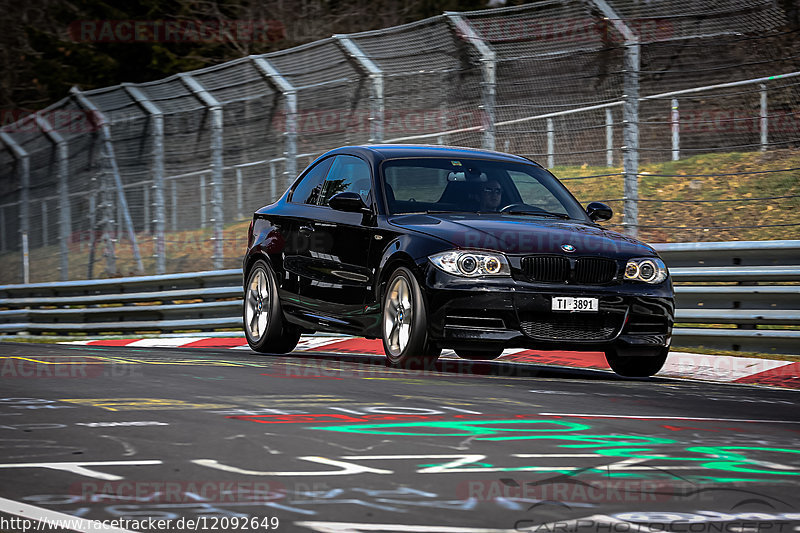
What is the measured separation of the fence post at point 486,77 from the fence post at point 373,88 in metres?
1.25

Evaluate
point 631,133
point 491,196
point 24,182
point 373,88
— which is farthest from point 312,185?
point 24,182

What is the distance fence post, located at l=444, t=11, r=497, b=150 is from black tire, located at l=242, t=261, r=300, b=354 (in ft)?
8.97

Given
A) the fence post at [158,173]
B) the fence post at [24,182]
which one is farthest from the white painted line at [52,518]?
the fence post at [24,182]

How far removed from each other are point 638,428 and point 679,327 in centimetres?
502

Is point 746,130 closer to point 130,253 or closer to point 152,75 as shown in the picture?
point 130,253

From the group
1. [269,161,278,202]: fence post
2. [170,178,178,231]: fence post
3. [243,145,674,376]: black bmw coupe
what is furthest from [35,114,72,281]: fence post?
[243,145,674,376]: black bmw coupe

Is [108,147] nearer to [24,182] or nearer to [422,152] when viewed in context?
[24,182]

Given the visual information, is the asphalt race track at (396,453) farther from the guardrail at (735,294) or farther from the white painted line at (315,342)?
the white painted line at (315,342)

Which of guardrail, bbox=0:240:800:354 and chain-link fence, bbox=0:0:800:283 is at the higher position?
chain-link fence, bbox=0:0:800:283

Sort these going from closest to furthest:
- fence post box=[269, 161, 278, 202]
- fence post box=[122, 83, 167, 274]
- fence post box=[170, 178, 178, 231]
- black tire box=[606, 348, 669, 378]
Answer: black tire box=[606, 348, 669, 378] < fence post box=[122, 83, 167, 274] < fence post box=[269, 161, 278, 202] < fence post box=[170, 178, 178, 231]

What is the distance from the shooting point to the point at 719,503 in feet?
15.8

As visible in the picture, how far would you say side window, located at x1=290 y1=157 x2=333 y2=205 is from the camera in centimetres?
1169

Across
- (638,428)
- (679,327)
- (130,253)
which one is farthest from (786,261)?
(130,253)

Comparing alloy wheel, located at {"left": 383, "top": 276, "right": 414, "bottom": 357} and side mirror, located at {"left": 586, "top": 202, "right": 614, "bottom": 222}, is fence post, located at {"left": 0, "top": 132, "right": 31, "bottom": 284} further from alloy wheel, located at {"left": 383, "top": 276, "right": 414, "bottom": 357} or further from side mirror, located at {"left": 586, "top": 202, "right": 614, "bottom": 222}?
alloy wheel, located at {"left": 383, "top": 276, "right": 414, "bottom": 357}
